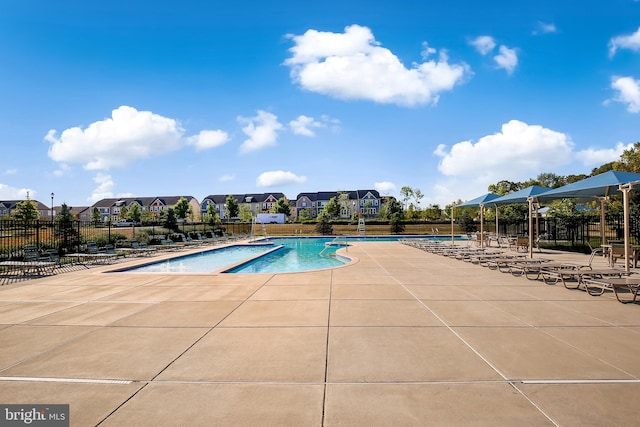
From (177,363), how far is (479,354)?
371cm

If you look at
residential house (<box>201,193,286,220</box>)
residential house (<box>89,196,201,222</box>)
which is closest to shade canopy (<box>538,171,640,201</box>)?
residential house (<box>201,193,286,220</box>)

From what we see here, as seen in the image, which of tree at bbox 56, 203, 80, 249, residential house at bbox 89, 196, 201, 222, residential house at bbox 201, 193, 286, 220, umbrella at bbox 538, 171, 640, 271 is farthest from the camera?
residential house at bbox 89, 196, 201, 222

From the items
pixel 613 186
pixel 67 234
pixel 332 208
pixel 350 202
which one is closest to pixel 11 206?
pixel 332 208

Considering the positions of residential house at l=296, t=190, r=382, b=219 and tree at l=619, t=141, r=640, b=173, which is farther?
residential house at l=296, t=190, r=382, b=219

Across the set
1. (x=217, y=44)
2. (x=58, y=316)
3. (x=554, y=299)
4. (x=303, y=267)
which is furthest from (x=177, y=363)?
(x=217, y=44)

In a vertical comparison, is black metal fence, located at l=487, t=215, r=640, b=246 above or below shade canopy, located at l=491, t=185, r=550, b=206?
below

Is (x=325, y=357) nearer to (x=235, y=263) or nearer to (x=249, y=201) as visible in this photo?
(x=235, y=263)

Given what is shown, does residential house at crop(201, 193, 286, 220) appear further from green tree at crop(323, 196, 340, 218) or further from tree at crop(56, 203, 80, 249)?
tree at crop(56, 203, 80, 249)

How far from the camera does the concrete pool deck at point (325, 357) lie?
9.48ft

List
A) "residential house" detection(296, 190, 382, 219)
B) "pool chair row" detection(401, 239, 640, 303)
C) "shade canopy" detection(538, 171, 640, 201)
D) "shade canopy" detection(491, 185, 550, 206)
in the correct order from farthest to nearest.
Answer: "residential house" detection(296, 190, 382, 219)
"shade canopy" detection(491, 185, 550, 206)
"shade canopy" detection(538, 171, 640, 201)
"pool chair row" detection(401, 239, 640, 303)

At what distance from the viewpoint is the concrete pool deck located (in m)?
2.89

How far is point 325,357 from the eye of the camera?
4.04 m

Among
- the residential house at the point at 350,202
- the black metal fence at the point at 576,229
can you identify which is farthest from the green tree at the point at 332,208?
the black metal fence at the point at 576,229

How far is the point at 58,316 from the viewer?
19.4 feet
